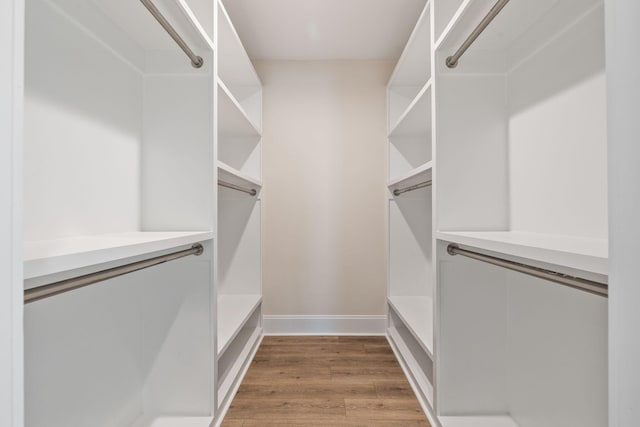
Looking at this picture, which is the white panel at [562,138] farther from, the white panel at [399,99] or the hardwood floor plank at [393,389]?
the white panel at [399,99]

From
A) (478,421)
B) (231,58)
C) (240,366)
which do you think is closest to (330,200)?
(231,58)

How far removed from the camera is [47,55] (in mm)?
983

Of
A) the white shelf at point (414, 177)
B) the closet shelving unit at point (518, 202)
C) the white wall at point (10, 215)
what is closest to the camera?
the white wall at point (10, 215)

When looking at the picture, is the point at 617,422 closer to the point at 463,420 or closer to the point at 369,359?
the point at 463,420

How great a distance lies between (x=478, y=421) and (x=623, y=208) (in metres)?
1.23

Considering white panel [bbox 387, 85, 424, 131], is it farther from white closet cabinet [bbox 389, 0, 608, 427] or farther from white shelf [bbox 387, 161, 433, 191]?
white closet cabinet [bbox 389, 0, 608, 427]

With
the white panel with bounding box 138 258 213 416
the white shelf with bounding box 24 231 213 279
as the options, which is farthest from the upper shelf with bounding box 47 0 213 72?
the white panel with bounding box 138 258 213 416

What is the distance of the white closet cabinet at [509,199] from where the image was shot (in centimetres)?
109

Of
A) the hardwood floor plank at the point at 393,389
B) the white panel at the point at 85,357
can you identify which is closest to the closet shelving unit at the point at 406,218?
the hardwood floor plank at the point at 393,389

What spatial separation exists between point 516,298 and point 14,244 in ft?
5.09

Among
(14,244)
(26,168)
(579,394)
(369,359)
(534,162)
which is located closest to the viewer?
(14,244)

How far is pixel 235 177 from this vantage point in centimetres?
189

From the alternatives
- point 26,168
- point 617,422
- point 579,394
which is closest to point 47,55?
point 26,168

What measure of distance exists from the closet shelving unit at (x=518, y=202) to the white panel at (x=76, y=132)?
4.19 feet
